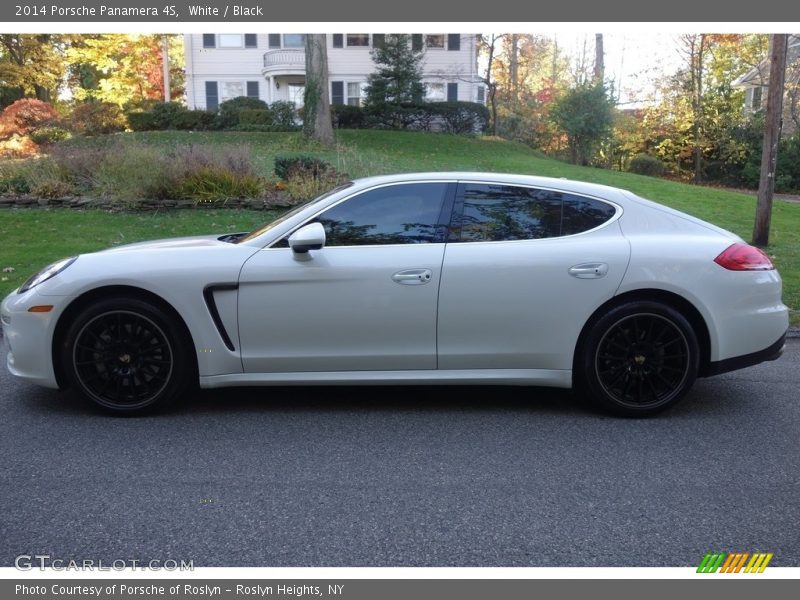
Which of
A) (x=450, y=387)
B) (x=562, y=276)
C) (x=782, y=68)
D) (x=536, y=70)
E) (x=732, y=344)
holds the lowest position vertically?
(x=450, y=387)

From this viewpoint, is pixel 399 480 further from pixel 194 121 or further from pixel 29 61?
pixel 29 61


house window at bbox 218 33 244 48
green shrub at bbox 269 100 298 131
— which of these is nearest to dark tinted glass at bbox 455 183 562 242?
green shrub at bbox 269 100 298 131

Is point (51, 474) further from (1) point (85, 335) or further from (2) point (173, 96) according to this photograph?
(2) point (173, 96)

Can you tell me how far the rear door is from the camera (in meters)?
4.61

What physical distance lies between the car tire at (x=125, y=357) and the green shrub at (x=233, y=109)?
28.0 metres

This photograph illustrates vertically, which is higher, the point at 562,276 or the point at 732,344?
the point at 562,276

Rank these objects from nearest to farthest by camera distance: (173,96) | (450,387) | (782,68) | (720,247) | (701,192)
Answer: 1. (720,247)
2. (450,387)
3. (782,68)
4. (701,192)
5. (173,96)

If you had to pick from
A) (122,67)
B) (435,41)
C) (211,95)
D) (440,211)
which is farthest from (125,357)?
(122,67)

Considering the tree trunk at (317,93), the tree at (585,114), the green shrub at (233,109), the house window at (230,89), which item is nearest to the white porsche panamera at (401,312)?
the tree trunk at (317,93)

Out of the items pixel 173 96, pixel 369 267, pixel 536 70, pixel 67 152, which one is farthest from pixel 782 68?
pixel 173 96

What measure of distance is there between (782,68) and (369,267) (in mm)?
8908

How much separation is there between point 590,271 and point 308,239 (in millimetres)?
1777

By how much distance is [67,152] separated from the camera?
14820mm

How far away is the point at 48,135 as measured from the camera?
2869cm
